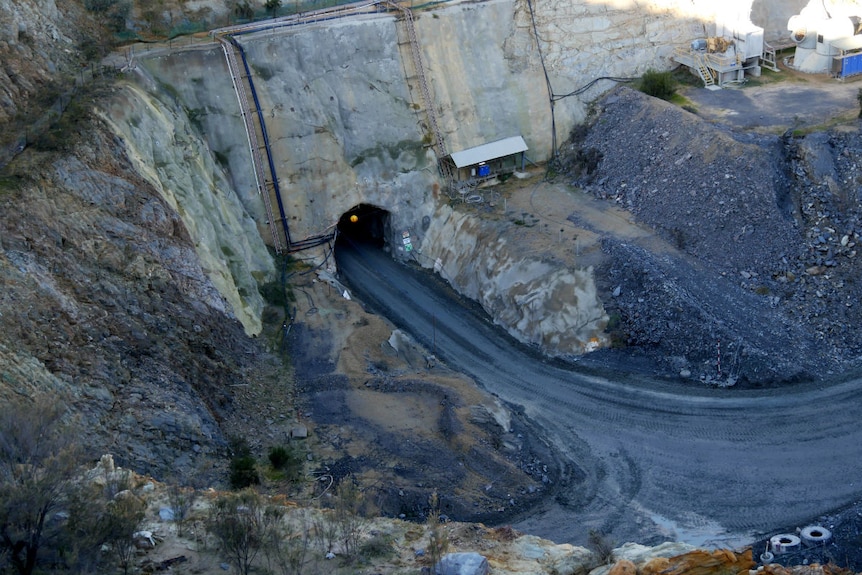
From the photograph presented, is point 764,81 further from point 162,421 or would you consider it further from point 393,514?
point 162,421

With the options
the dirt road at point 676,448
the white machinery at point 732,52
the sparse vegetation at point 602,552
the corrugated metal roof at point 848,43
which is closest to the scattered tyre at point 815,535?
the dirt road at point 676,448

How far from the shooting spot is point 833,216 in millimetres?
33812

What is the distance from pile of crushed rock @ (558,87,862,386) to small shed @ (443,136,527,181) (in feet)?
16.4

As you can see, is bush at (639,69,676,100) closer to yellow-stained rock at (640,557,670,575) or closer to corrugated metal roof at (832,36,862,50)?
corrugated metal roof at (832,36,862,50)

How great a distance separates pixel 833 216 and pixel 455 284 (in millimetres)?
14420

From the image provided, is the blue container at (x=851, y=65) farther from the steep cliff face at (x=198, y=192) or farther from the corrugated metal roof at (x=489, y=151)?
the steep cliff face at (x=198, y=192)

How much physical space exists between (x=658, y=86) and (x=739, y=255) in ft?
36.9

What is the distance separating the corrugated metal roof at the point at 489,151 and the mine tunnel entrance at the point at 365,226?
4.05m

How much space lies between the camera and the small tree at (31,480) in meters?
15.4

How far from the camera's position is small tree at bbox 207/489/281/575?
57.4 ft

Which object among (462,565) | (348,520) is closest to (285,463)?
(348,520)

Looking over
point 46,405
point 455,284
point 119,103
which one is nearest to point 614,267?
point 455,284

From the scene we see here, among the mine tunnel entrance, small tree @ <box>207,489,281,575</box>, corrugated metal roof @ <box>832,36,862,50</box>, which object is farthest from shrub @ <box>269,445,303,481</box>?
corrugated metal roof @ <box>832,36,862,50</box>

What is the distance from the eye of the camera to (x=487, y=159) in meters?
40.9
